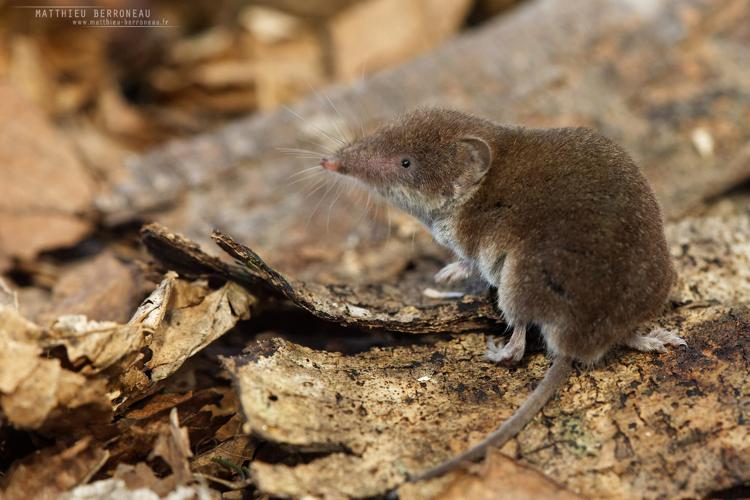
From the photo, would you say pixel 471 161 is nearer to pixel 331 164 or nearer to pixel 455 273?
pixel 455 273

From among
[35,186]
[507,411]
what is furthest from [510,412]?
[35,186]

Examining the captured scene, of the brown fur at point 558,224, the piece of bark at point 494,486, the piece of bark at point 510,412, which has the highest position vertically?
the brown fur at point 558,224

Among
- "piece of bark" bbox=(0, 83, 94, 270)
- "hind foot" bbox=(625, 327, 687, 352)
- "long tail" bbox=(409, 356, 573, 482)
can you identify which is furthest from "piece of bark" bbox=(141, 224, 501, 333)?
"piece of bark" bbox=(0, 83, 94, 270)

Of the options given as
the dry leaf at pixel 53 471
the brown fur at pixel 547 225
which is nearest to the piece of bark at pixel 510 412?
the brown fur at pixel 547 225

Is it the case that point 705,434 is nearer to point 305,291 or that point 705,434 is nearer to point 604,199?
point 604,199

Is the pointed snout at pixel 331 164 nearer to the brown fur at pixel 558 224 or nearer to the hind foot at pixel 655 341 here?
the brown fur at pixel 558 224

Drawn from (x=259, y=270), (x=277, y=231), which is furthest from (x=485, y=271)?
(x=277, y=231)

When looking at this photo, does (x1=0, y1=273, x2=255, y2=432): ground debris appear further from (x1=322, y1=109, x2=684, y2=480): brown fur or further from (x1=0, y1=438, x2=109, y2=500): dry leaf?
(x1=322, y1=109, x2=684, y2=480): brown fur
